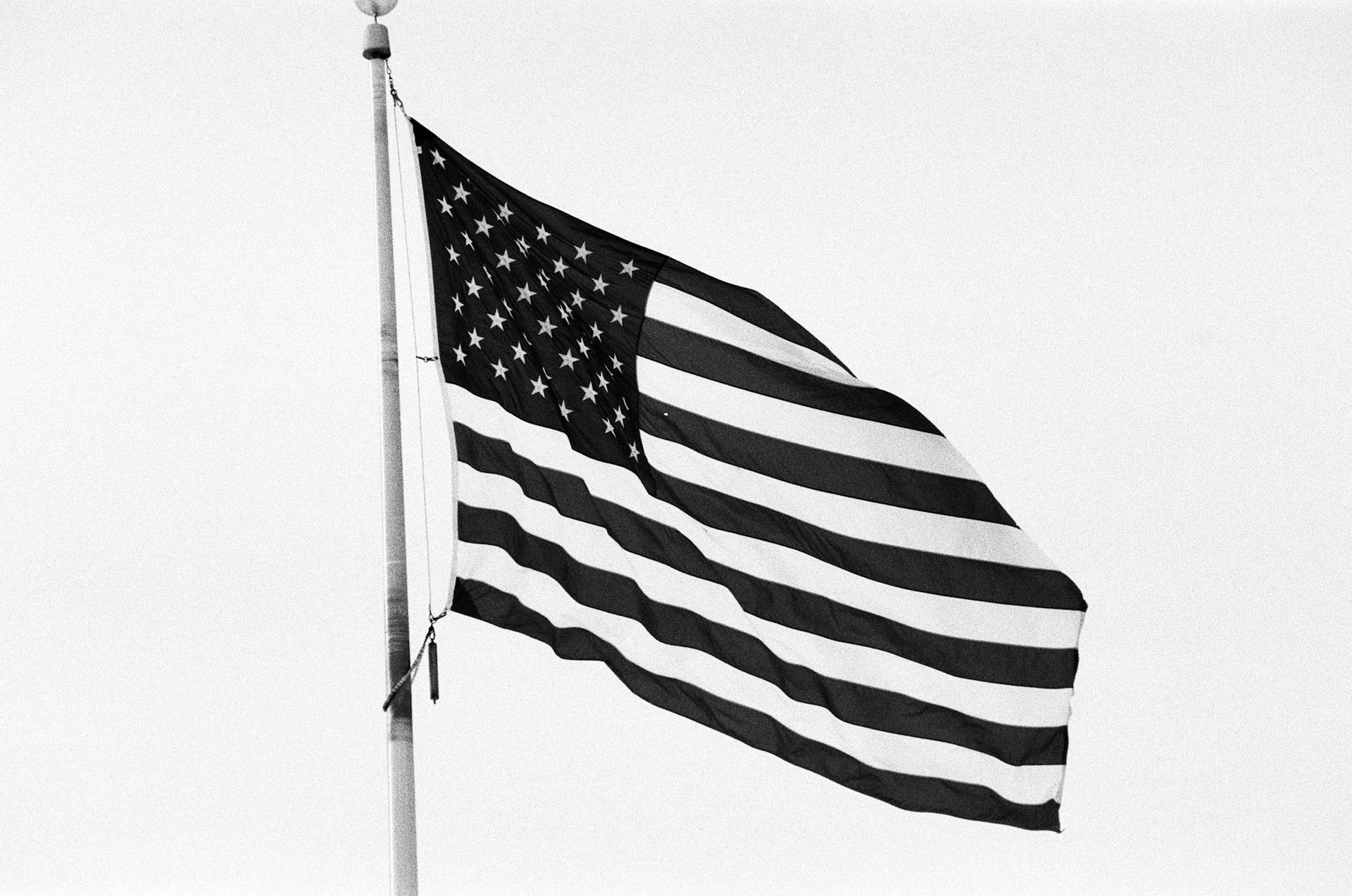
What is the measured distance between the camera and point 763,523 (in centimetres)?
1842

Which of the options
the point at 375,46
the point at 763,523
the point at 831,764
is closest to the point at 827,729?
the point at 831,764

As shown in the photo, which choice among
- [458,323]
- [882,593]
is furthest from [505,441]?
[882,593]

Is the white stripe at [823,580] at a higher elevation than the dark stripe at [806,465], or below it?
below

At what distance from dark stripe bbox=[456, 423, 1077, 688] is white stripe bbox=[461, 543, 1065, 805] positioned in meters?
0.59

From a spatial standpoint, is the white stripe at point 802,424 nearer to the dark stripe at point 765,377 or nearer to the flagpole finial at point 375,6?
the dark stripe at point 765,377

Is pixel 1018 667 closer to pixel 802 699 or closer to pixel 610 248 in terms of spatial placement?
pixel 802 699

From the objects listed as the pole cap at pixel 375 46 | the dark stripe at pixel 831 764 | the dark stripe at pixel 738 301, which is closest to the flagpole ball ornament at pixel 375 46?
the pole cap at pixel 375 46

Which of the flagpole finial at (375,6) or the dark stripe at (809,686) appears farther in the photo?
the flagpole finial at (375,6)

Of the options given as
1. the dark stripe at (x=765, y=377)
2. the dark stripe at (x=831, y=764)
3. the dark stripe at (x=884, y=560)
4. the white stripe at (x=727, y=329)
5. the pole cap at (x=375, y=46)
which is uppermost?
the pole cap at (x=375, y=46)

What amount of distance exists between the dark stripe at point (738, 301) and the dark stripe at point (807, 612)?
1893 millimetres

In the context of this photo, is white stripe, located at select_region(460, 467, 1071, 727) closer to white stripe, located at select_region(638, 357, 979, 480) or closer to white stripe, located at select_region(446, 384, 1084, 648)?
white stripe, located at select_region(446, 384, 1084, 648)

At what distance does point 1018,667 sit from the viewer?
59.6 ft

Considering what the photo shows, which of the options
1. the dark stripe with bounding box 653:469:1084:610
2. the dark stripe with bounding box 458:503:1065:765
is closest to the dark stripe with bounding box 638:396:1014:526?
the dark stripe with bounding box 653:469:1084:610

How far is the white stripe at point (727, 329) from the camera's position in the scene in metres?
18.4
